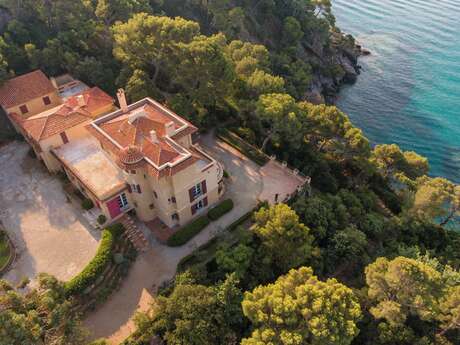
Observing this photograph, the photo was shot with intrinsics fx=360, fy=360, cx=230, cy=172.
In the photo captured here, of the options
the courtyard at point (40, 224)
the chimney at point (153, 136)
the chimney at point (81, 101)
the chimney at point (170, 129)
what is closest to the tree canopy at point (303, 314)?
the chimney at point (153, 136)

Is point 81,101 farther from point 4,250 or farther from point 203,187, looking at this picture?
point 203,187

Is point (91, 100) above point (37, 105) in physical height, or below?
above

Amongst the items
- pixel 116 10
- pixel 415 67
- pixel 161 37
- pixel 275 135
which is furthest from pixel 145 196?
pixel 415 67

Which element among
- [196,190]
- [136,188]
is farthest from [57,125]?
[196,190]

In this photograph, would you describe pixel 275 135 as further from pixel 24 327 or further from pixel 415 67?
pixel 415 67

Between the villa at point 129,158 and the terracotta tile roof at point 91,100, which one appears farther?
the terracotta tile roof at point 91,100

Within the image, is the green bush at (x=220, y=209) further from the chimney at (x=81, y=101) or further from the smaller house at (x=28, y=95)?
A: the smaller house at (x=28, y=95)

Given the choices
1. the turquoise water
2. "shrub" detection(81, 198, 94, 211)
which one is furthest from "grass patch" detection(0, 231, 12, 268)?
the turquoise water
